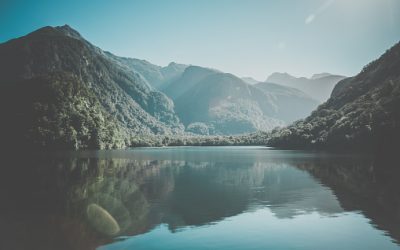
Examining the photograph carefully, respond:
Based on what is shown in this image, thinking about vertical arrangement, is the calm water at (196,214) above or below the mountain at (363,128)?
below

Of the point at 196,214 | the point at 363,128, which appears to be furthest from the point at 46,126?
the point at 196,214

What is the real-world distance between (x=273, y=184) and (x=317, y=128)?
483ft

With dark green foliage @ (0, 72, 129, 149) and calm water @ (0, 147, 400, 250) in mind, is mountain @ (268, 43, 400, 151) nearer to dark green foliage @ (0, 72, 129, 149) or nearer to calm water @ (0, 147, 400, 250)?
calm water @ (0, 147, 400, 250)

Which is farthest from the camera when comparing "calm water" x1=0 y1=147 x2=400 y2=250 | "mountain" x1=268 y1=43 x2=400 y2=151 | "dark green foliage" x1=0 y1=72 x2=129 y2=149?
"dark green foliage" x1=0 y1=72 x2=129 y2=149

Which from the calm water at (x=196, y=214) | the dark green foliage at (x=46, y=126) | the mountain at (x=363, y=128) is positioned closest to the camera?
the calm water at (x=196, y=214)

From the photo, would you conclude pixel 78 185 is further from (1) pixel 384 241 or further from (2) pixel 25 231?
(1) pixel 384 241

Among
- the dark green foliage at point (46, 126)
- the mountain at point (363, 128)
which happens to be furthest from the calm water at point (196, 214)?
the dark green foliage at point (46, 126)

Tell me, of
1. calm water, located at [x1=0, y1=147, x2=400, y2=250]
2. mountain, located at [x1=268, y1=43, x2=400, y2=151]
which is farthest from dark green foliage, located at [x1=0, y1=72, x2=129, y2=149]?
calm water, located at [x1=0, y1=147, x2=400, y2=250]

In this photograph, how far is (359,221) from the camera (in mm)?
27719

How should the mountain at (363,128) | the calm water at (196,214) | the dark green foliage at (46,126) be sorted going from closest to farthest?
the calm water at (196,214), the mountain at (363,128), the dark green foliage at (46,126)

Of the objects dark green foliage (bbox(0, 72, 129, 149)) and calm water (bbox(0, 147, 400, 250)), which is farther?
dark green foliage (bbox(0, 72, 129, 149))

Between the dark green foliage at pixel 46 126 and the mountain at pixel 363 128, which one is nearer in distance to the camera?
the mountain at pixel 363 128

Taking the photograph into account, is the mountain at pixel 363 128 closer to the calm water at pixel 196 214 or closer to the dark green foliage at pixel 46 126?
the calm water at pixel 196 214

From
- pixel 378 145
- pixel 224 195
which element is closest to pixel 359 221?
pixel 224 195
